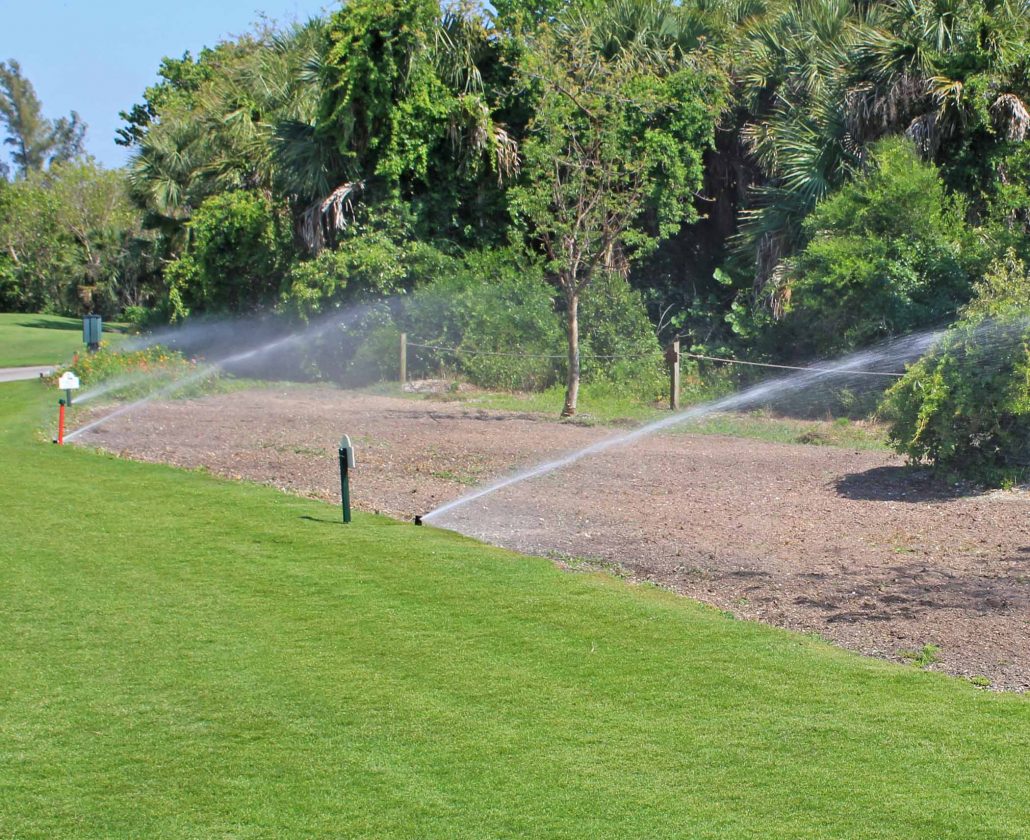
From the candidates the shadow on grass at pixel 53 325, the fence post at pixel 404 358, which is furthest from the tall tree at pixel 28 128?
the fence post at pixel 404 358

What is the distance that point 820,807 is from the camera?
15.7 feet

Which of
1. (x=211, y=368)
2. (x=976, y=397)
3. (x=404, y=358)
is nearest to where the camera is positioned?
(x=976, y=397)

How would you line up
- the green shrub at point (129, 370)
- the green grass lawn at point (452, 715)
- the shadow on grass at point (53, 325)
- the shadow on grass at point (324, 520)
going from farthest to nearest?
1. the shadow on grass at point (53, 325)
2. the green shrub at point (129, 370)
3. the shadow on grass at point (324, 520)
4. the green grass lawn at point (452, 715)

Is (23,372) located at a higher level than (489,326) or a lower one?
lower

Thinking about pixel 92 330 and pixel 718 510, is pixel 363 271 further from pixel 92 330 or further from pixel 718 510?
pixel 718 510

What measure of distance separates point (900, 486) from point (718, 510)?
2.22 metres

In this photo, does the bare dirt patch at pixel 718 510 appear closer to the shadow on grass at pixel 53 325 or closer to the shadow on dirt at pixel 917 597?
the shadow on dirt at pixel 917 597

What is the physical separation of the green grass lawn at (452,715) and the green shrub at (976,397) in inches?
191

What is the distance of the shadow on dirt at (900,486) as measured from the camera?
11.4 m

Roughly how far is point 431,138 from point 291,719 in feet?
62.9

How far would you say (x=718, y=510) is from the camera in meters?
10.9

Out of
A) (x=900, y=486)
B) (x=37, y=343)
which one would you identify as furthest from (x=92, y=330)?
(x=900, y=486)

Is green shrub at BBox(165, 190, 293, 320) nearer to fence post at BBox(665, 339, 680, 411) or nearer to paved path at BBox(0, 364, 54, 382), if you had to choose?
paved path at BBox(0, 364, 54, 382)

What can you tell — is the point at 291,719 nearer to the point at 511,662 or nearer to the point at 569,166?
the point at 511,662
